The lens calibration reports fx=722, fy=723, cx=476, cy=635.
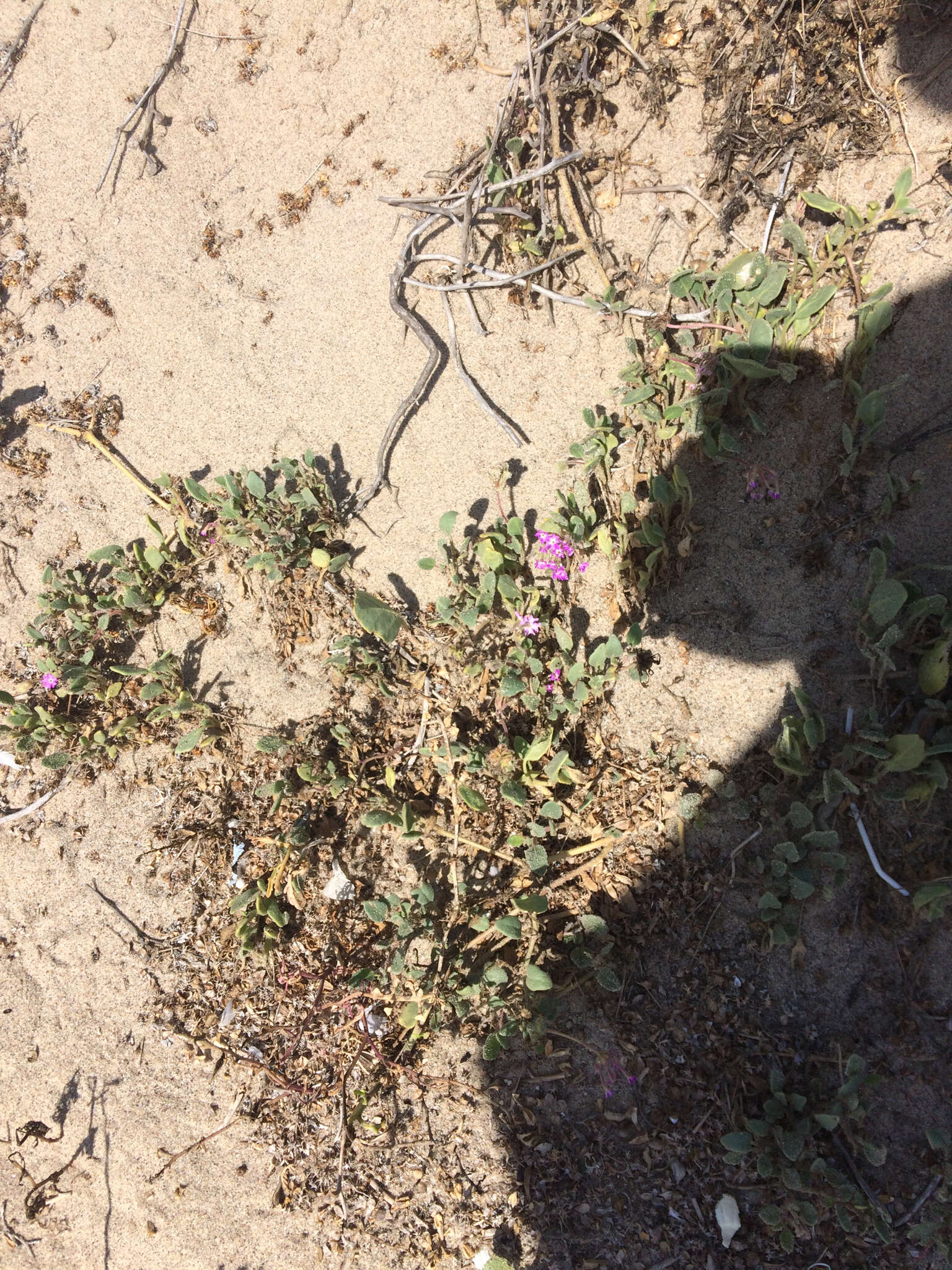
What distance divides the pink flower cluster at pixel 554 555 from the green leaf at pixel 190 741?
1.40 meters

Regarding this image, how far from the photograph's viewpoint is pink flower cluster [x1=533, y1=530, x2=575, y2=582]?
2.56 meters

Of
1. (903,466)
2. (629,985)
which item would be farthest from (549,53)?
(629,985)

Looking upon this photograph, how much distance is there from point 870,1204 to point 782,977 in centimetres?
60

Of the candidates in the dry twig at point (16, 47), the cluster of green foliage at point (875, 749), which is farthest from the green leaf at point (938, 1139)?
the dry twig at point (16, 47)

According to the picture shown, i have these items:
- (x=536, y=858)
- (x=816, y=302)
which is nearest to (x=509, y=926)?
(x=536, y=858)

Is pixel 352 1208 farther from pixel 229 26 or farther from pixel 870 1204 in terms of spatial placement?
pixel 229 26

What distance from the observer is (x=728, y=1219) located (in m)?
2.15

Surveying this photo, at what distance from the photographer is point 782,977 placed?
2244 millimetres

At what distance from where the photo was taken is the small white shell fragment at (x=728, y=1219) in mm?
2150

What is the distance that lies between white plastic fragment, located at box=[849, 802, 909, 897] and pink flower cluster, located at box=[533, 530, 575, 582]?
1182 millimetres

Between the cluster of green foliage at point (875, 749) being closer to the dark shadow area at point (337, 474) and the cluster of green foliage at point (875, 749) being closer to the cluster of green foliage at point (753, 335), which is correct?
the cluster of green foliage at point (753, 335)

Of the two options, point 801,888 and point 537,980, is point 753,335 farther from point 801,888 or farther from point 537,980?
point 537,980

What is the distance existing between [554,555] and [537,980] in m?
1.39

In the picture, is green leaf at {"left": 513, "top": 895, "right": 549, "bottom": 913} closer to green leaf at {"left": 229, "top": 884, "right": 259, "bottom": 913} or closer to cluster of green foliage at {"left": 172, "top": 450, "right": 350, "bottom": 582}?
green leaf at {"left": 229, "top": 884, "right": 259, "bottom": 913}
